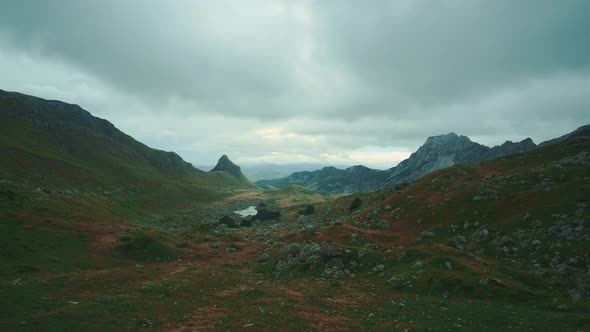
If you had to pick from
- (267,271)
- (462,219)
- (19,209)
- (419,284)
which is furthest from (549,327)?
(19,209)

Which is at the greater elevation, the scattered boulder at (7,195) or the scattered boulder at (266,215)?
the scattered boulder at (7,195)

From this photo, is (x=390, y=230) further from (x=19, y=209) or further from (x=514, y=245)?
(x=19, y=209)

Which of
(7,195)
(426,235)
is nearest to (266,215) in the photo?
(426,235)

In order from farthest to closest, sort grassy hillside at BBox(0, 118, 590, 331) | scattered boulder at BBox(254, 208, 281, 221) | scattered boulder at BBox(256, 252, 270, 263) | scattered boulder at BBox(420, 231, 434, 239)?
scattered boulder at BBox(254, 208, 281, 221)
scattered boulder at BBox(420, 231, 434, 239)
scattered boulder at BBox(256, 252, 270, 263)
grassy hillside at BBox(0, 118, 590, 331)

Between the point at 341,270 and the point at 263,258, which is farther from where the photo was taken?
the point at 263,258

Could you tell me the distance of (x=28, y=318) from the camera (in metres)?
23.6

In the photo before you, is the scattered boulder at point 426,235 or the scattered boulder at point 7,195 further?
the scattered boulder at point 7,195

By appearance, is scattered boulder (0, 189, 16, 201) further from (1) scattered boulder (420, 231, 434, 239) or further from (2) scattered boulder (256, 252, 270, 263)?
(1) scattered boulder (420, 231, 434, 239)

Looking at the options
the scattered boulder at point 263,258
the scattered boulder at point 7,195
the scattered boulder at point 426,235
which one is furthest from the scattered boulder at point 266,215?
the scattered boulder at point 7,195

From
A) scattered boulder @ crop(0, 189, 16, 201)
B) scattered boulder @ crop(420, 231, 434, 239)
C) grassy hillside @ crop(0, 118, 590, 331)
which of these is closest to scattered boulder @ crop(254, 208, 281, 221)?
grassy hillside @ crop(0, 118, 590, 331)

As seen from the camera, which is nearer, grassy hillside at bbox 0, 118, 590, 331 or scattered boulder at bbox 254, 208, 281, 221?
grassy hillside at bbox 0, 118, 590, 331

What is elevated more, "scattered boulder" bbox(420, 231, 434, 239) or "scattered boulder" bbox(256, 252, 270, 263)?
"scattered boulder" bbox(420, 231, 434, 239)

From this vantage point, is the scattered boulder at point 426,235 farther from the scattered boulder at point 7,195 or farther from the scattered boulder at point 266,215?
the scattered boulder at point 7,195

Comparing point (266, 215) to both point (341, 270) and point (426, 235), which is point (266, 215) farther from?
point (341, 270)
